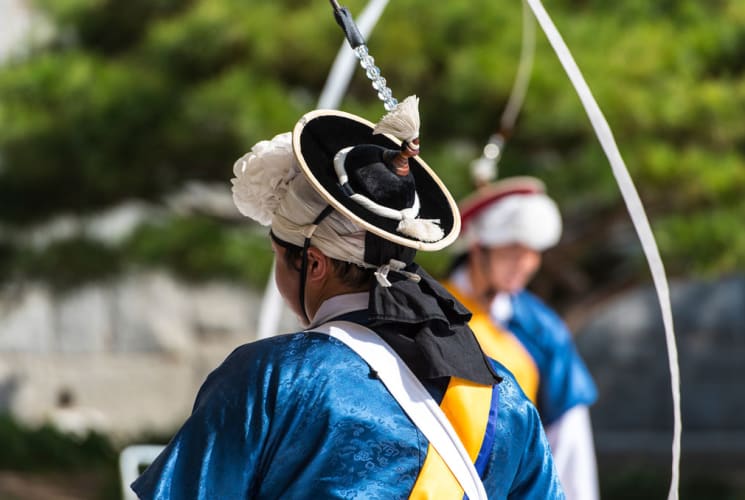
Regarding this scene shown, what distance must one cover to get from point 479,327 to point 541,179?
199 cm

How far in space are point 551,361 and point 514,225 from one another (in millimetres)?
431

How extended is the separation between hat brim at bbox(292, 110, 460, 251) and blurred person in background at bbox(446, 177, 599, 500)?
72.4 inches

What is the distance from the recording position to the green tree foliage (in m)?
5.64

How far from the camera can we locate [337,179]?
1861 mm

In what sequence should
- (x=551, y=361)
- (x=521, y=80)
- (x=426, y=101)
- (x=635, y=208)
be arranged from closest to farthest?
1. (x=635, y=208)
2. (x=551, y=361)
3. (x=521, y=80)
4. (x=426, y=101)

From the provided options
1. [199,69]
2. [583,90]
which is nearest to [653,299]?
[199,69]

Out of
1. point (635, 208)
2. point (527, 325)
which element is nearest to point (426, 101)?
point (527, 325)

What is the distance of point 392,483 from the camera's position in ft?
5.89

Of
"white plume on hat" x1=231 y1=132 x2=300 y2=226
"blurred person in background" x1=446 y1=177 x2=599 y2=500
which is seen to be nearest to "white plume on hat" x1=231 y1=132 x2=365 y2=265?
"white plume on hat" x1=231 y1=132 x2=300 y2=226

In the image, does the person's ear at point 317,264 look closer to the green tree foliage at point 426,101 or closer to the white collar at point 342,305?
the white collar at point 342,305

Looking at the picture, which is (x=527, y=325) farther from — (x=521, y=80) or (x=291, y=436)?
(x=291, y=436)

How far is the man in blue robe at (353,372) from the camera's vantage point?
1767 mm

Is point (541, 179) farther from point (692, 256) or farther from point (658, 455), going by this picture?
point (658, 455)

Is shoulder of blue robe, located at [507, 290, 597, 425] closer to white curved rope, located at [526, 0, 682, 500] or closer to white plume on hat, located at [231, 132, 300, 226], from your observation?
white curved rope, located at [526, 0, 682, 500]
